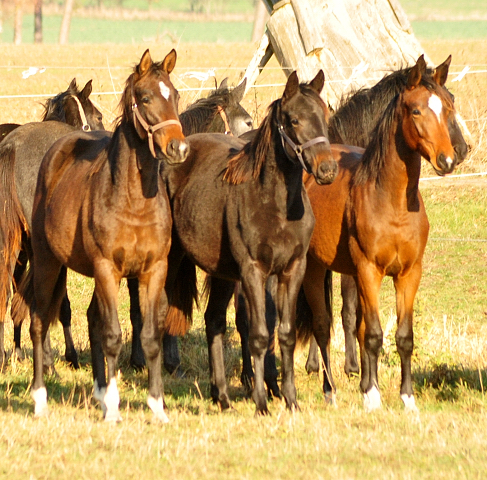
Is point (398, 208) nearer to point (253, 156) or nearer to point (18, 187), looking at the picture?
point (253, 156)

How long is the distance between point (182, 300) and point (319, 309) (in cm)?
118

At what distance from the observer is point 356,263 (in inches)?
239

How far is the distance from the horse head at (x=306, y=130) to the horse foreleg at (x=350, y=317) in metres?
2.05

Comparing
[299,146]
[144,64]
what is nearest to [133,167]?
[144,64]

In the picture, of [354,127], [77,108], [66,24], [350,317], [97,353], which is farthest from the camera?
[66,24]

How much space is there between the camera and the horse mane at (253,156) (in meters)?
5.78

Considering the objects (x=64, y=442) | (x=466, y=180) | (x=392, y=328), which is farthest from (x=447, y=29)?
(x=64, y=442)

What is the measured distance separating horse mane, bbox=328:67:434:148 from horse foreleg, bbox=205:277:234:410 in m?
1.94

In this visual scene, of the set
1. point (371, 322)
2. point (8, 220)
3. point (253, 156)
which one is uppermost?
point (253, 156)

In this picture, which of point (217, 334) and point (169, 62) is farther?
point (217, 334)

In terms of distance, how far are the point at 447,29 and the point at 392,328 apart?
5038cm

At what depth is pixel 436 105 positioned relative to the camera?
18.5 ft

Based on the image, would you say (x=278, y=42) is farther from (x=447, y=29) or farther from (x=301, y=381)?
(x=447, y=29)

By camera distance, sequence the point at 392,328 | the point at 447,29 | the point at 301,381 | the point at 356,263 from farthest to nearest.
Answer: the point at 447,29, the point at 392,328, the point at 301,381, the point at 356,263
